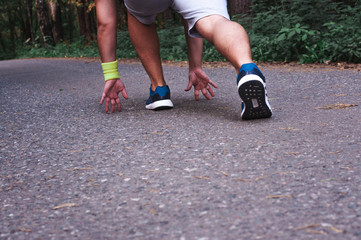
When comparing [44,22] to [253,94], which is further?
[44,22]

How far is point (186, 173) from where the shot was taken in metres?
1.83

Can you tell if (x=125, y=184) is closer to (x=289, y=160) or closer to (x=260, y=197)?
(x=260, y=197)

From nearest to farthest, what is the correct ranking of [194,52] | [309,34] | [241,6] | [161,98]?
[161,98], [194,52], [309,34], [241,6]

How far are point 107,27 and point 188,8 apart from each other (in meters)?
Result: 0.65

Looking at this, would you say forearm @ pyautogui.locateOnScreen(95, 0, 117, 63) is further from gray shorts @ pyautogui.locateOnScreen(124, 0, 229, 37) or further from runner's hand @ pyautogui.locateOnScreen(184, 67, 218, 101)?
runner's hand @ pyautogui.locateOnScreen(184, 67, 218, 101)

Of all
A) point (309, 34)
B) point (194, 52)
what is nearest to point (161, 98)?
point (194, 52)

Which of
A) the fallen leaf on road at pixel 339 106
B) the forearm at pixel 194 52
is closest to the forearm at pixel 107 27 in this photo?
the forearm at pixel 194 52

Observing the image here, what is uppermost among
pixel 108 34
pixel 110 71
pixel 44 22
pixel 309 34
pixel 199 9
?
pixel 199 9

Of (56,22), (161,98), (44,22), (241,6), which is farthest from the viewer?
(56,22)

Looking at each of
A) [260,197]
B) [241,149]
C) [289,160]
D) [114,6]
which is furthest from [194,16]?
[260,197]

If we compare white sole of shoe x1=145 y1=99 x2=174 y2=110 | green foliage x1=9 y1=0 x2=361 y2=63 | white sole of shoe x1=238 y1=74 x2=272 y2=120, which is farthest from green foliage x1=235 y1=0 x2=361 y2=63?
white sole of shoe x1=238 y1=74 x2=272 y2=120

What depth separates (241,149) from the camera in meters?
2.12

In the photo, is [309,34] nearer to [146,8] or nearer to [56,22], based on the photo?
[146,8]

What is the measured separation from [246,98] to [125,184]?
39.9 inches
